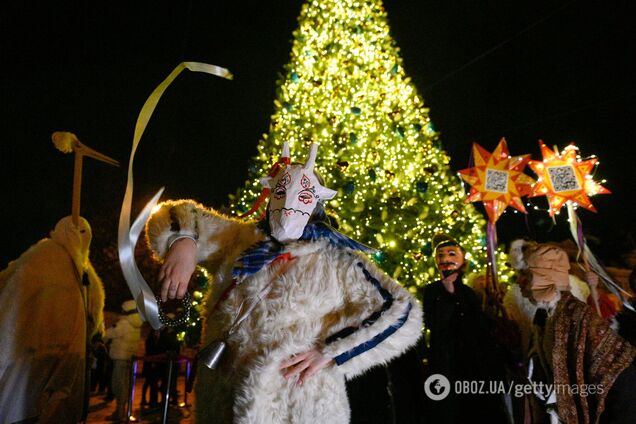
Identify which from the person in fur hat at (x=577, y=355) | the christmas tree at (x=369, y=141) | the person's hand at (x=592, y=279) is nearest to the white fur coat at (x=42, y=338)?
the christmas tree at (x=369, y=141)

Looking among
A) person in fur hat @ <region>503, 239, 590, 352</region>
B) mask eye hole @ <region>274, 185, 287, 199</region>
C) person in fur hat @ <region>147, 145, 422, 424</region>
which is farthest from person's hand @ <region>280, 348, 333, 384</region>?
person in fur hat @ <region>503, 239, 590, 352</region>

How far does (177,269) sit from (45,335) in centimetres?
167

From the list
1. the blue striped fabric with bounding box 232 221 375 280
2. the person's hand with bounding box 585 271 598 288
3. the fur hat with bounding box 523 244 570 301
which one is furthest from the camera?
the person's hand with bounding box 585 271 598 288

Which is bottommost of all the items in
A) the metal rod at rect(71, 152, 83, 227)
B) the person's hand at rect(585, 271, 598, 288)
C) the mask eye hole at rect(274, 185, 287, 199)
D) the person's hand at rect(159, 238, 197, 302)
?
the person's hand at rect(159, 238, 197, 302)

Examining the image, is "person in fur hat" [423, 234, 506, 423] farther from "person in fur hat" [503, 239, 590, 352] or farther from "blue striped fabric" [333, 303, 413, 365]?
"blue striped fabric" [333, 303, 413, 365]

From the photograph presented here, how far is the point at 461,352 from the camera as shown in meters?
3.04

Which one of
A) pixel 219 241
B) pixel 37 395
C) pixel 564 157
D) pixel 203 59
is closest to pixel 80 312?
pixel 37 395

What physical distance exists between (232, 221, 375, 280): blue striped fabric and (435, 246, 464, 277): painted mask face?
153 cm

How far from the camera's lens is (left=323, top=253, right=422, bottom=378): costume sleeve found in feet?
5.90

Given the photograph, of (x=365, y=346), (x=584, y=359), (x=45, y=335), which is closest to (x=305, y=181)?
(x=365, y=346)

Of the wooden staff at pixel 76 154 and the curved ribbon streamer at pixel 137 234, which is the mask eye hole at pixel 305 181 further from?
the wooden staff at pixel 76 154

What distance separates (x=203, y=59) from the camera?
23.6 ft

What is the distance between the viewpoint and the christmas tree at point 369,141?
536 centimetres

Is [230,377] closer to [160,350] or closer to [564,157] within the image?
[564,157]
